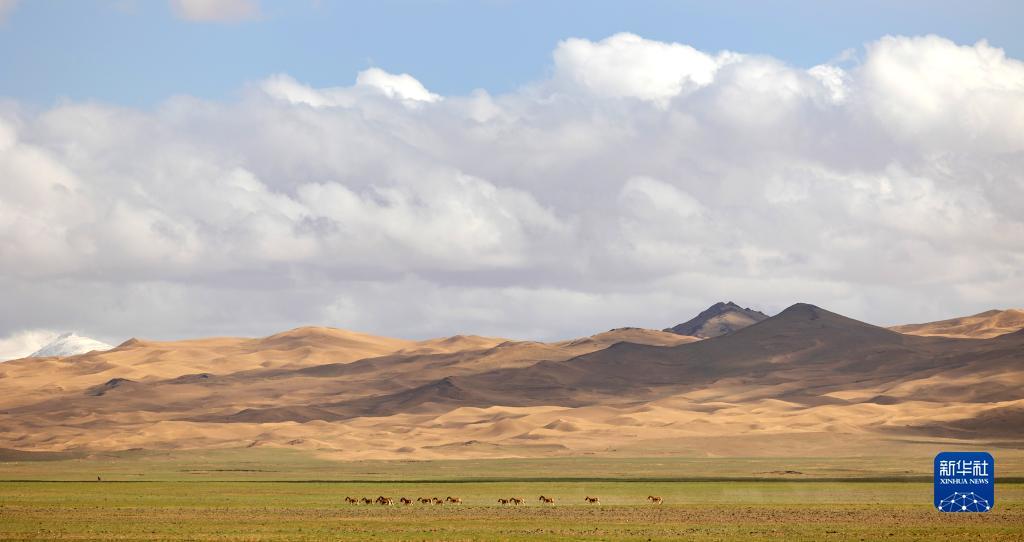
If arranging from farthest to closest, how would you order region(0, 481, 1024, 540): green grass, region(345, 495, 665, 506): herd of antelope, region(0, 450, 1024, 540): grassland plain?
1. region(345, 495, 665, 506): herd of antelope
2. region(0, 450, 1024, 540): grassland plain
3. region(0, 481, 1024, 540): green grass

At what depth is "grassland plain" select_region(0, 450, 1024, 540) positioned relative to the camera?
157 ft

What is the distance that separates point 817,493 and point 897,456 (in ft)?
163

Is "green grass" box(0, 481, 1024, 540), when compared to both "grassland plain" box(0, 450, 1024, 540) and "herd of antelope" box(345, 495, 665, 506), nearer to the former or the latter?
"grassland plain" box(0, 450, 1024, 540)

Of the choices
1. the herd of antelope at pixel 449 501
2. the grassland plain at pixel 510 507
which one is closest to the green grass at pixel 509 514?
the grassland plain at pixel 510 507

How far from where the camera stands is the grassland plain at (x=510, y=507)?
47.9 metres

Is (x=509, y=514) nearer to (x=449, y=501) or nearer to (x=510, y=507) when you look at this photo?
(x=510, y=507)

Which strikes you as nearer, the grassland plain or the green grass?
the green grass

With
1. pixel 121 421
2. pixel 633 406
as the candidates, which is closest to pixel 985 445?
pixel 633 406

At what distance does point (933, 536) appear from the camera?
A: 45.0 meters

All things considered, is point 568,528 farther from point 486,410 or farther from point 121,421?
point 121,421

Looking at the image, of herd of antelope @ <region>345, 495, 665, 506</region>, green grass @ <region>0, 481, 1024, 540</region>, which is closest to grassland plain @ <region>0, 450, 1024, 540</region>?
green grass @ <region>0, 481, 1024, 540</region>

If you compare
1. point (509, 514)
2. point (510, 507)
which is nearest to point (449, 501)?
point (510, 507)

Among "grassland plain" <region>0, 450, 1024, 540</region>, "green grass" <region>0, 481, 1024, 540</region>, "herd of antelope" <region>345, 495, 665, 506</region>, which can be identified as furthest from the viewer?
"herd of antelope" <region>345, 495, 665, 506</region>

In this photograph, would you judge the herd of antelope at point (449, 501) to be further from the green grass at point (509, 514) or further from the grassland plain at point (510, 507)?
the grassland plain at point (510, 507)
